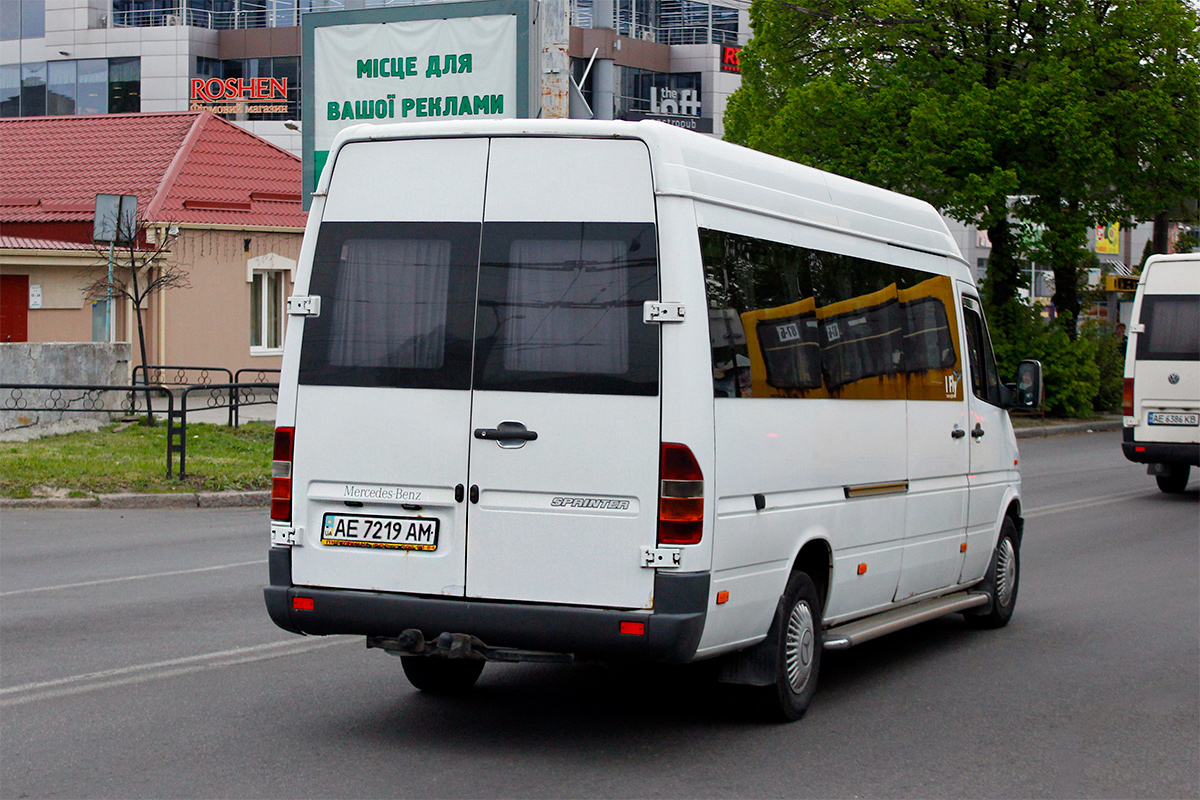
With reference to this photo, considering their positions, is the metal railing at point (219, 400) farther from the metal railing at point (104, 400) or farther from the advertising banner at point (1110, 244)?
the advertising banner at point (1110, 244)

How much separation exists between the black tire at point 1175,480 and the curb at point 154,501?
36.8ft

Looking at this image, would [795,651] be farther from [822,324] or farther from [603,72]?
[603,72]

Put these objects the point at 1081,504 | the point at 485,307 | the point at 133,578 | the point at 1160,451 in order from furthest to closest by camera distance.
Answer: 1. the point at 1160,451
2. the point at 1081,504
3. the point at 133,578
4. the point at 485,307

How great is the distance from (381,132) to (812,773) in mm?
3235

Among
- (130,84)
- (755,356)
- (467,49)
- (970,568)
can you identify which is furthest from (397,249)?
(130,84)

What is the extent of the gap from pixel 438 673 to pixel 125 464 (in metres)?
11.3

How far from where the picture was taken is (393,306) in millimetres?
6195

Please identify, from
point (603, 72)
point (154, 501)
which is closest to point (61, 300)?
point (603, 72)

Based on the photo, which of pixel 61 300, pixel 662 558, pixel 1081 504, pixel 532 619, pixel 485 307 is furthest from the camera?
pixel 61 300

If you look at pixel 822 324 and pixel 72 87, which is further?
pixel 72 87

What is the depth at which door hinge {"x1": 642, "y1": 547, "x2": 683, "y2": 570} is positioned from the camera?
A: 5742 millimetres

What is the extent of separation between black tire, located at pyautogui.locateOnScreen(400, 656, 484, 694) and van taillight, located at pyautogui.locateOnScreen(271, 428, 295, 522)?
113 centimetres

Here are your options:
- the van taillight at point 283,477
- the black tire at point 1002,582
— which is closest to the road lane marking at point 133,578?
the van taillight at point 283,477

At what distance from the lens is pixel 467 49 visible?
22766mm
